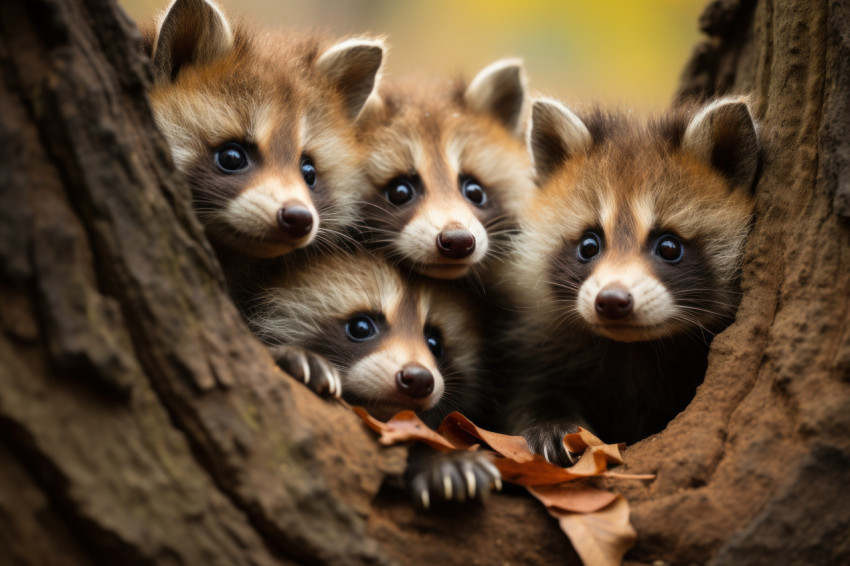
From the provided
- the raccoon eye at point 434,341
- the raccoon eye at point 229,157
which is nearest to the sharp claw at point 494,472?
the raccoon eye at point 434,341

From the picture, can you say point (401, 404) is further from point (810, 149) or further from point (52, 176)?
point (810, 149)

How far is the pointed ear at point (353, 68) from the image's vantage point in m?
4.33

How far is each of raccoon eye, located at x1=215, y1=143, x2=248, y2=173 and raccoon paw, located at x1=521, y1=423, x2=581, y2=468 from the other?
6.64 feet

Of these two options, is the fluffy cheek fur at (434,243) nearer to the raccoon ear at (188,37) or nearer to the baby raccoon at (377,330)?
the baby raccoon at (377,330)

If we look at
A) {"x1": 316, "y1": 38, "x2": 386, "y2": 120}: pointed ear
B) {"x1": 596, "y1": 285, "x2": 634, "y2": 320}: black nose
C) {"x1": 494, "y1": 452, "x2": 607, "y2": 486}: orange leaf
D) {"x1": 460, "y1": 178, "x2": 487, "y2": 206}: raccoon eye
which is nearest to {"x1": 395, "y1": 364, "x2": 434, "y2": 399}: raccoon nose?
{"x1": 494, "y1": 452, "x2": 607, "y2": 486}: orange leaf

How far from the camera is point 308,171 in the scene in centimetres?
420

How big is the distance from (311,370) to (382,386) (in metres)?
0.66

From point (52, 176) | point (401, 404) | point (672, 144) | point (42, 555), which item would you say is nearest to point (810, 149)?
point (672, 144)

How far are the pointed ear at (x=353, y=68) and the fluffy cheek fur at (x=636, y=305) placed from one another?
1808 mm

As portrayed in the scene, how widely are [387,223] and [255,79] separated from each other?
1.09 meters

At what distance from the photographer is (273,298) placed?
13.1 ft

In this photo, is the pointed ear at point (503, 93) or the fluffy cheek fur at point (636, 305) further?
the pointed ear at point (503, 93)

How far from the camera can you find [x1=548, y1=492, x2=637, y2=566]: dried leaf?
2.58 m

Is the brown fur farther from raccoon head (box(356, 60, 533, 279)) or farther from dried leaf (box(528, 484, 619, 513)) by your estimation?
dried leaf (box(528, 484, 619, 513))
